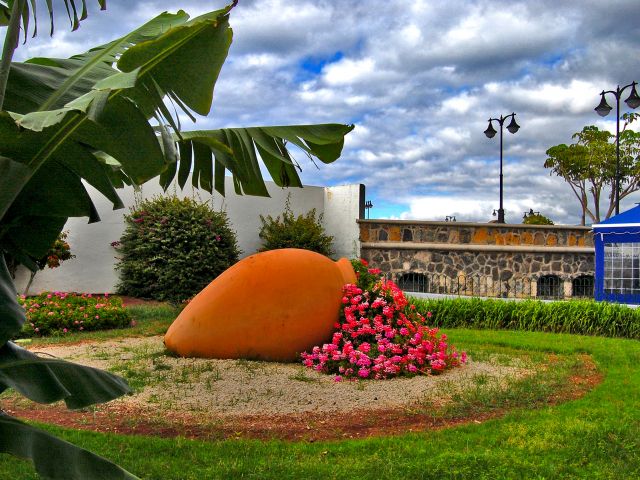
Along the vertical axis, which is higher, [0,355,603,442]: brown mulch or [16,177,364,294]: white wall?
[16,177,364,294]: white wall

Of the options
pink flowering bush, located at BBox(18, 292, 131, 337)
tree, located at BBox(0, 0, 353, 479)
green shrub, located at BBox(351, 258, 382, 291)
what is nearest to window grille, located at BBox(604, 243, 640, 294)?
green shrub, located at BBox(351, 258, 382, 291)

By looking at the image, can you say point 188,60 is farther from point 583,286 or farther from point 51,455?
point 583,286

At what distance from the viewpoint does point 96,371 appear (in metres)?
3.13

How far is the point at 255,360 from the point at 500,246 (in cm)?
1274

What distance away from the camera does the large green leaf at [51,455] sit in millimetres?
2500

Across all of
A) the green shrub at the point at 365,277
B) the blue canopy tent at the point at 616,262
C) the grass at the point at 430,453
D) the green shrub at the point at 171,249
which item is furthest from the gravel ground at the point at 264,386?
the blue canopy tent at the point at 616,262

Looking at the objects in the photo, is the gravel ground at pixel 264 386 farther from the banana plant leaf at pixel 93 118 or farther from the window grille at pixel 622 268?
the window grille at pixel 622 268

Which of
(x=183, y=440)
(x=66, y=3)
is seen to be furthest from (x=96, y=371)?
(x=66, y=3)

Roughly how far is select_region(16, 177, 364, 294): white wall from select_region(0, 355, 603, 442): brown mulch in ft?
34.1

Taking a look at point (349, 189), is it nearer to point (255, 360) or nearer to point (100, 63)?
point (255, 360)

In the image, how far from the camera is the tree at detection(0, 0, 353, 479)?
7.99ft

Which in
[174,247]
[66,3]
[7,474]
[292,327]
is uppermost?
[66,3]

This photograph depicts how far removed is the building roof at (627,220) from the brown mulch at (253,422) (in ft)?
36.9

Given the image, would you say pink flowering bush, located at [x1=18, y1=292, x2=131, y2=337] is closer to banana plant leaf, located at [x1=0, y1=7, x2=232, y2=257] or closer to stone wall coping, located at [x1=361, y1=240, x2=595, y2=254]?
banana plant leaf, located at [x1=0, y1=7, x2=232, y2=257]
